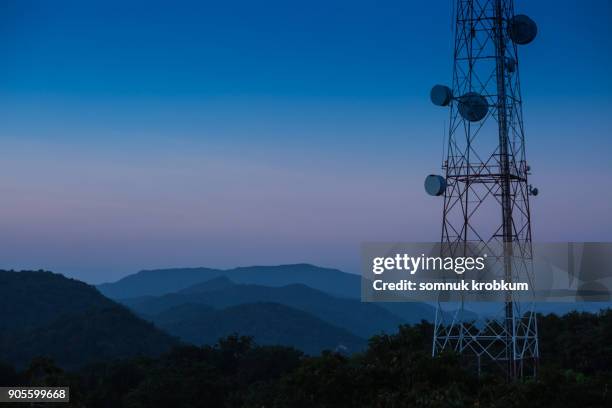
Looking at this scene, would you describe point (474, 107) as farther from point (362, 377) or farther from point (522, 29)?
point (362, 377)

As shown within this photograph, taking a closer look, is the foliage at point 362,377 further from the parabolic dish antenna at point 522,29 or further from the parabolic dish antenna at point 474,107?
the parabolic dish antenna at point 522,29

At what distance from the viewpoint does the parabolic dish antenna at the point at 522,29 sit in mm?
33438

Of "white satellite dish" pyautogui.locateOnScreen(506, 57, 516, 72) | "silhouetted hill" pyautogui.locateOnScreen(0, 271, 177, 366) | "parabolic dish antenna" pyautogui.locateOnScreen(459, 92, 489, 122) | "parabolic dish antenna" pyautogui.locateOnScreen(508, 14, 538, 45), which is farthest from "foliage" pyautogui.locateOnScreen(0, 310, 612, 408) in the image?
"silhouetted hill" pyautogui.locateOnScreen(0, 271, 177, 366)

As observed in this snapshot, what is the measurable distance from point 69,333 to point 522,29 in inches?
4503

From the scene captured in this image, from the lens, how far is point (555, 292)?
3956 centimetres

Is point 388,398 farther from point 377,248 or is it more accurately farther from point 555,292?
point 555,292

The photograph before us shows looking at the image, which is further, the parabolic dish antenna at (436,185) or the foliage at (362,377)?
the parabolic dish antenna at (436,185)

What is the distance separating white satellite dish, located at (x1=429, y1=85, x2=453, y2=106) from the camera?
109 feet

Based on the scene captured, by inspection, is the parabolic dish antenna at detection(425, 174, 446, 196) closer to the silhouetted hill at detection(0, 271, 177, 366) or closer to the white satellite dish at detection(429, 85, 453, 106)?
the white satellite dish at detection(429, 85, 453, 106)

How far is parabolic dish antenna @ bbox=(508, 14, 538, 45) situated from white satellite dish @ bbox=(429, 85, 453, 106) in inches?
135

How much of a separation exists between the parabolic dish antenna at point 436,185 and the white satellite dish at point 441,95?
2.96 m

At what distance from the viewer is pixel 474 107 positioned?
108 ft

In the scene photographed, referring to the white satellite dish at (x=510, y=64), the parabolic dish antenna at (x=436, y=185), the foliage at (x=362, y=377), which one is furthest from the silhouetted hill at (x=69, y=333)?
the white satellite dish at (x=510, y=64)

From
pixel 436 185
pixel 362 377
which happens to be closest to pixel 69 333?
pixel 362 377
